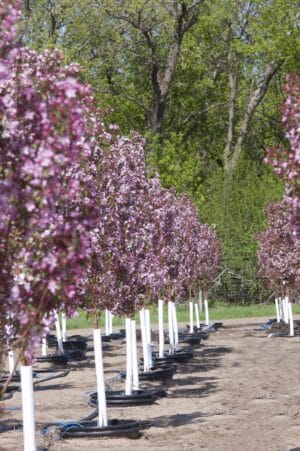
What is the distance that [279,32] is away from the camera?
53.1 metres

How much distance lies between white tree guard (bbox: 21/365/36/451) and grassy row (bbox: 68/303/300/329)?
3036 centimetres

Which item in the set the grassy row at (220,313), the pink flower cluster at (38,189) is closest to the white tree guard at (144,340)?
the pink flower cluster at (38,189)

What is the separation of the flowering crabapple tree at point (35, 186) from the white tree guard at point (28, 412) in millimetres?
2611

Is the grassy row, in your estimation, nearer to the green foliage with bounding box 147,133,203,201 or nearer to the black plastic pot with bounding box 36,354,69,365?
the green foliage with bounding box 147,133,203,201

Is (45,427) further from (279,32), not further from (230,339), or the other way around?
(279,32)

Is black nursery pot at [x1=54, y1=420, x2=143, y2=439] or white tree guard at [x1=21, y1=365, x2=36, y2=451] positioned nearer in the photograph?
white tree guard at [x1=21, y1=365, x2=36, y2=451]

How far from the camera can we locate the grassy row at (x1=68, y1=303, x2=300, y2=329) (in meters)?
42.5

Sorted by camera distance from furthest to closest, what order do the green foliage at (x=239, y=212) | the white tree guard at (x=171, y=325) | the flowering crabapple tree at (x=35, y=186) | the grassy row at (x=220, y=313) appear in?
the green foliage at (x=239, y=212), the grassy row at (x=220, y=313), the white tree guard at (x=171, y=325), the flowering crabapple tree at (x=35, y=186)

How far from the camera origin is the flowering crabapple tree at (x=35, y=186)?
267 inches

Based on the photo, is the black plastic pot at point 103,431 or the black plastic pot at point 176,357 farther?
the black plastic pot at point 176,357

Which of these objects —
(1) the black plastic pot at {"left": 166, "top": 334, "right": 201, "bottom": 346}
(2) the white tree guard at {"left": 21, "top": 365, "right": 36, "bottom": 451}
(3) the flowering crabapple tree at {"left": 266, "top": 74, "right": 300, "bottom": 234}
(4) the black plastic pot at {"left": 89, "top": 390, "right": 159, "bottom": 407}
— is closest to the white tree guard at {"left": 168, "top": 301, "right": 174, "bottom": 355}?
(1) the black plastic pot at {"left": 166, "top": 334, "right": 201, "bottom": 346}

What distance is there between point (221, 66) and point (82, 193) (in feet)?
181

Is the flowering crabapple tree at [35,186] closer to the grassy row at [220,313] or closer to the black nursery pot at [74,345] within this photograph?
the black nursery pot at [74,345]

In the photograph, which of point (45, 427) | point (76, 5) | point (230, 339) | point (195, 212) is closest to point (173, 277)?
point (195, 212)
